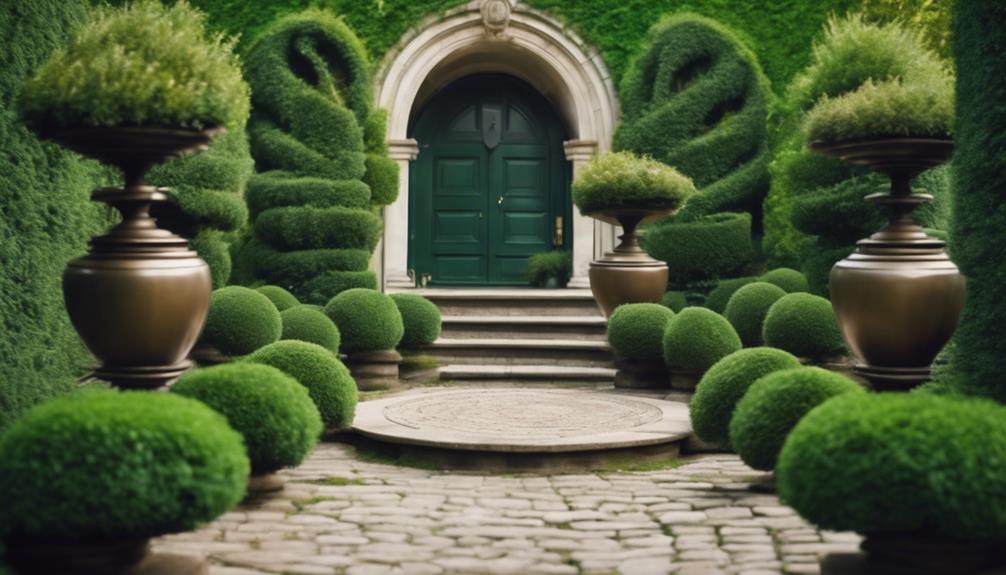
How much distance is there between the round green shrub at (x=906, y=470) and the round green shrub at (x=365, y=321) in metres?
6.02

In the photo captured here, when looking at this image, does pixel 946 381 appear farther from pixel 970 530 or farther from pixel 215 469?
pixel 215 469

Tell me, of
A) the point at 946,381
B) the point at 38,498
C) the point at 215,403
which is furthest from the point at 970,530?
the point at 215,403

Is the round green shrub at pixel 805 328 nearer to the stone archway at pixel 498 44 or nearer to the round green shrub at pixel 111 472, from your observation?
the stone archway at pixel 498 44

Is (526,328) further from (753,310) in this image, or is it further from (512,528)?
(512,528)

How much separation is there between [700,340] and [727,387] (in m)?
2.65

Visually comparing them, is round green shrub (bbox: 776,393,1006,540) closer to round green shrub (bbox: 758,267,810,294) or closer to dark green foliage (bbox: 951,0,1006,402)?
dark green foliage (bbox: 951,0,1006,402)

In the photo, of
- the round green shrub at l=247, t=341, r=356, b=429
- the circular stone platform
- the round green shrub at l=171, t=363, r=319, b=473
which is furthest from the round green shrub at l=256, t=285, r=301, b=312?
the round green shrub at l=171, t=363, r=319, b=473

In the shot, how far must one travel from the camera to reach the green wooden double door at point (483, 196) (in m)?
14.5

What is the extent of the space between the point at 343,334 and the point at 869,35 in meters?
5.20

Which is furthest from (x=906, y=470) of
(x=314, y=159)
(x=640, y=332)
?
(x=314, y=159)

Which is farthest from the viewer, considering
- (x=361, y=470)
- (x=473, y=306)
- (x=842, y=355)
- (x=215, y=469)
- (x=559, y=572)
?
(x=473, y=306)

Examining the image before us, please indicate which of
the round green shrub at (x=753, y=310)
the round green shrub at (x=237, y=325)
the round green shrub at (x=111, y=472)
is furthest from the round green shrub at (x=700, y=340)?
the round green shrub at (x=111, y=472)

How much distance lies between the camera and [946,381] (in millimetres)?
5047

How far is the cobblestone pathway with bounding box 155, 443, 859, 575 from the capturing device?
4102 mm
